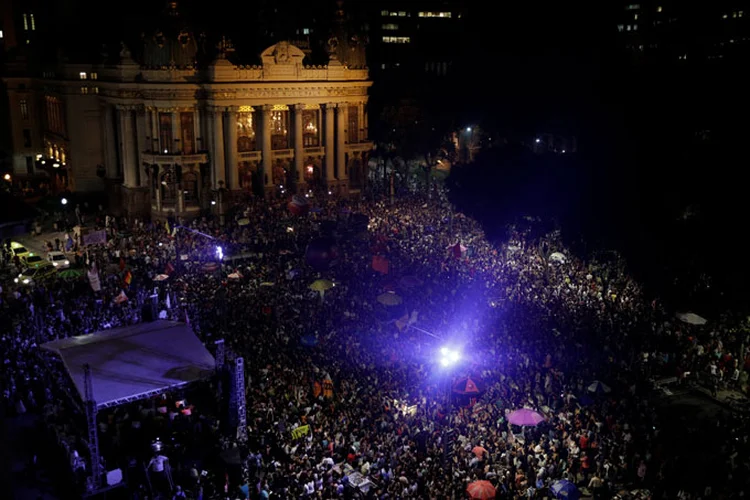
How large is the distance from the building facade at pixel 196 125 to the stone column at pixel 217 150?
75 millimetres

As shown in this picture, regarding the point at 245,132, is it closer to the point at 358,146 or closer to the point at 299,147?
the point at 299,147

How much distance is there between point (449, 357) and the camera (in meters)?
24.2

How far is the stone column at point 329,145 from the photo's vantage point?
57.1 meters

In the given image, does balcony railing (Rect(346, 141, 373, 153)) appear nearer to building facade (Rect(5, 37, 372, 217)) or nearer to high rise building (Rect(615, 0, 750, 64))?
building facade (Rect(5, 37, 372, 217))

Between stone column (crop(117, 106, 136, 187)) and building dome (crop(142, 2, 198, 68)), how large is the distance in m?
3.83

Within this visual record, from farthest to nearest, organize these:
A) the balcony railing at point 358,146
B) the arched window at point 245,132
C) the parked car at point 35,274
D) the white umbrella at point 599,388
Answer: the balcony railing at point 358,146, the arched window at point 245,132, the parked car at point 35,274, the white umbrella at point 599,388

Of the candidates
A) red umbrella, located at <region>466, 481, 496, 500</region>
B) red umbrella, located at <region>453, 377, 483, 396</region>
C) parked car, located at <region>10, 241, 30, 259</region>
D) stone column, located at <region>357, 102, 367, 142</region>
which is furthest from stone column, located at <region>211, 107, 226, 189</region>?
red umbrella, located at <region>466, 481, 496, 500</region>

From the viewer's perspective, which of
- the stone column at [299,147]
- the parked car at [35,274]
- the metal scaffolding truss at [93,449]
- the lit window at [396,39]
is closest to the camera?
the metal scaffolding truss at [93,449]

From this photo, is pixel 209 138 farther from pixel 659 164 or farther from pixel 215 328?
pixel 659 164

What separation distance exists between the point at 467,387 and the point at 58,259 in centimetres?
2505

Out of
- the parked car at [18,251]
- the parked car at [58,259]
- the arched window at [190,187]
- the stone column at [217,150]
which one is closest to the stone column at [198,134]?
the stone column at [217,150]

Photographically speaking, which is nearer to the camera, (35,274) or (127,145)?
(35,274)

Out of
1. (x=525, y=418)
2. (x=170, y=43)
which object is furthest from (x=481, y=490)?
(x=170, y=43)

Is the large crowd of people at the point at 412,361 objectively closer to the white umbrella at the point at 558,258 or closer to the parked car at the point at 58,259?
the white umbrella at the point at 558,258
